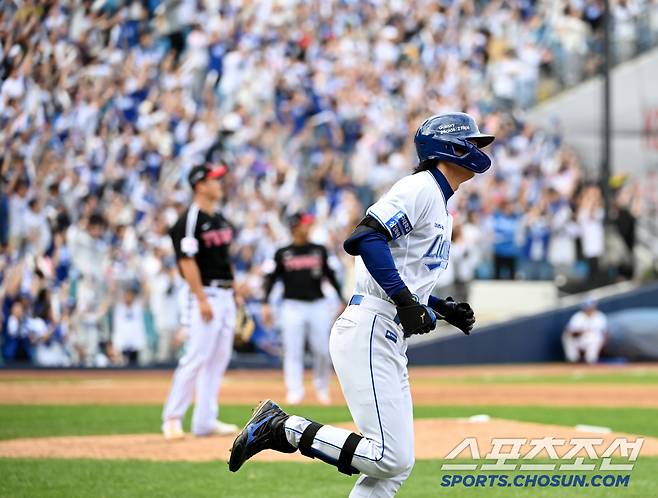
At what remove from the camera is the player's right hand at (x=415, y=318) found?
5.49m

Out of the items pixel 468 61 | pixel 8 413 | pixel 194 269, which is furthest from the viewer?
pixel 468 61

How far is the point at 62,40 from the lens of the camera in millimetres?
18094

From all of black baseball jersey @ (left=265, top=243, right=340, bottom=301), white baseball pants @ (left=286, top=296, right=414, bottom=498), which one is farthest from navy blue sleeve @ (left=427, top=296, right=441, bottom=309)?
black baseball jersey @ (left=265, top=243, right=340, bottom=301)

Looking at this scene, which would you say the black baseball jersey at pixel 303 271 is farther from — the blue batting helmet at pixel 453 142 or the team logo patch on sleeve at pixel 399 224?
the team logo patch on sleeve at pixel 399 224

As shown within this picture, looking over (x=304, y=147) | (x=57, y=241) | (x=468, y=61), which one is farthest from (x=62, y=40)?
(x=468, y=61)

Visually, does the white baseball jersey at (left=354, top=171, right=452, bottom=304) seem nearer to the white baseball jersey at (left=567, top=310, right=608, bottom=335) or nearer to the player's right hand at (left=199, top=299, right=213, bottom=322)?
the player's right hand at (left=199, top=299, right=213, bottom=322)

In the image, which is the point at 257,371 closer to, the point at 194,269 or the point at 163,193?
the point at 163,193

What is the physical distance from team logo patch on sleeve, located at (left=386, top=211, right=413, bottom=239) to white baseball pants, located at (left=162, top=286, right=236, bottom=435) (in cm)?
487

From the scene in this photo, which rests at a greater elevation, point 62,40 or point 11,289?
point 62,40

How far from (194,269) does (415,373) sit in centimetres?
1155

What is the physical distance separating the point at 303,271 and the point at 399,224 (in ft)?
30.1

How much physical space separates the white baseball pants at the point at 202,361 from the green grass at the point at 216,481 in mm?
1312

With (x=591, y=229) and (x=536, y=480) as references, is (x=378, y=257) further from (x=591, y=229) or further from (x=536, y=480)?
(x=591, y=229)

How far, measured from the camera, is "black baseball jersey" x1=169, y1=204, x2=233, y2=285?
34.0ft
